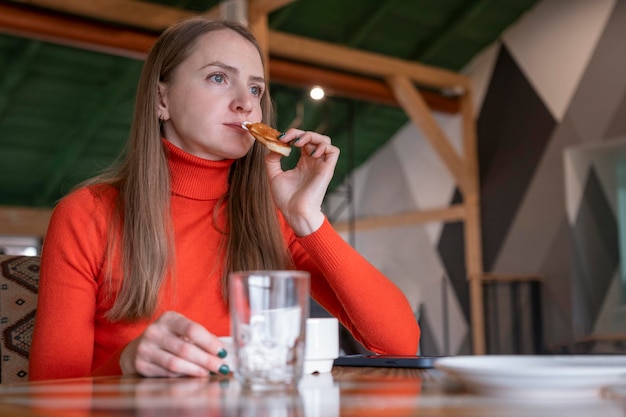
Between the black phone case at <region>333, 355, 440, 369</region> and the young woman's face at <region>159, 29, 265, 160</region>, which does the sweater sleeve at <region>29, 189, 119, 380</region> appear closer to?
the young woman's face at <region>159, 29, 265, 160</region>

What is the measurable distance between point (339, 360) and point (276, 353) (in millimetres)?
503

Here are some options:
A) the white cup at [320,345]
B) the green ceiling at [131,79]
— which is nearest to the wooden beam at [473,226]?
the green ceiling at [131,79]

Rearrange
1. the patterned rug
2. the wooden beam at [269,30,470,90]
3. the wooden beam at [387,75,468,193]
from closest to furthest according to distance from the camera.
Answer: the patterned rug
the wooden beam at [269,30,470,90]
the wooden beam at [387,75,468,193]

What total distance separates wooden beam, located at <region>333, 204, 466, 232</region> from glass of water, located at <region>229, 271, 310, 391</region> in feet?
23.3

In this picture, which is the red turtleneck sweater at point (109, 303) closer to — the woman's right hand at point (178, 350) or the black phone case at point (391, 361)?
the black phone case at point (391, 361)

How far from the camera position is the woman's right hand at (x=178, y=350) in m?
1.00

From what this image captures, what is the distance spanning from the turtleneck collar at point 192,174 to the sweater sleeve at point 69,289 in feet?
0.61

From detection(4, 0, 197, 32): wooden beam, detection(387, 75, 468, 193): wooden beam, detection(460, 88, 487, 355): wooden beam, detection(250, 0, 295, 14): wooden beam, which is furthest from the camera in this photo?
detection(460, 88, 487, 355): wooden beam

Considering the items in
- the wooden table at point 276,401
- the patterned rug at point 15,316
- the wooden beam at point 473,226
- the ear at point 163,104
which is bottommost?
the wooden table at point 276,401

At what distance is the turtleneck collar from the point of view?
1.72 metres

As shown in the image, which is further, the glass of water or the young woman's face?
the young woman's face

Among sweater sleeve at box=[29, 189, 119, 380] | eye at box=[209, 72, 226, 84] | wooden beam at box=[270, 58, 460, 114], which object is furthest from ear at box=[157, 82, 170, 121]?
wooden beam at box=[270, 58, 460, 114]

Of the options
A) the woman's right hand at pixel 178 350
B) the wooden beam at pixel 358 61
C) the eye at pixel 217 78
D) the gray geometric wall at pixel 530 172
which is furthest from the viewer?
the gray geometric wall at pixel 530 172

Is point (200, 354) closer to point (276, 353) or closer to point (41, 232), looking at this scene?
point (276, 353)
